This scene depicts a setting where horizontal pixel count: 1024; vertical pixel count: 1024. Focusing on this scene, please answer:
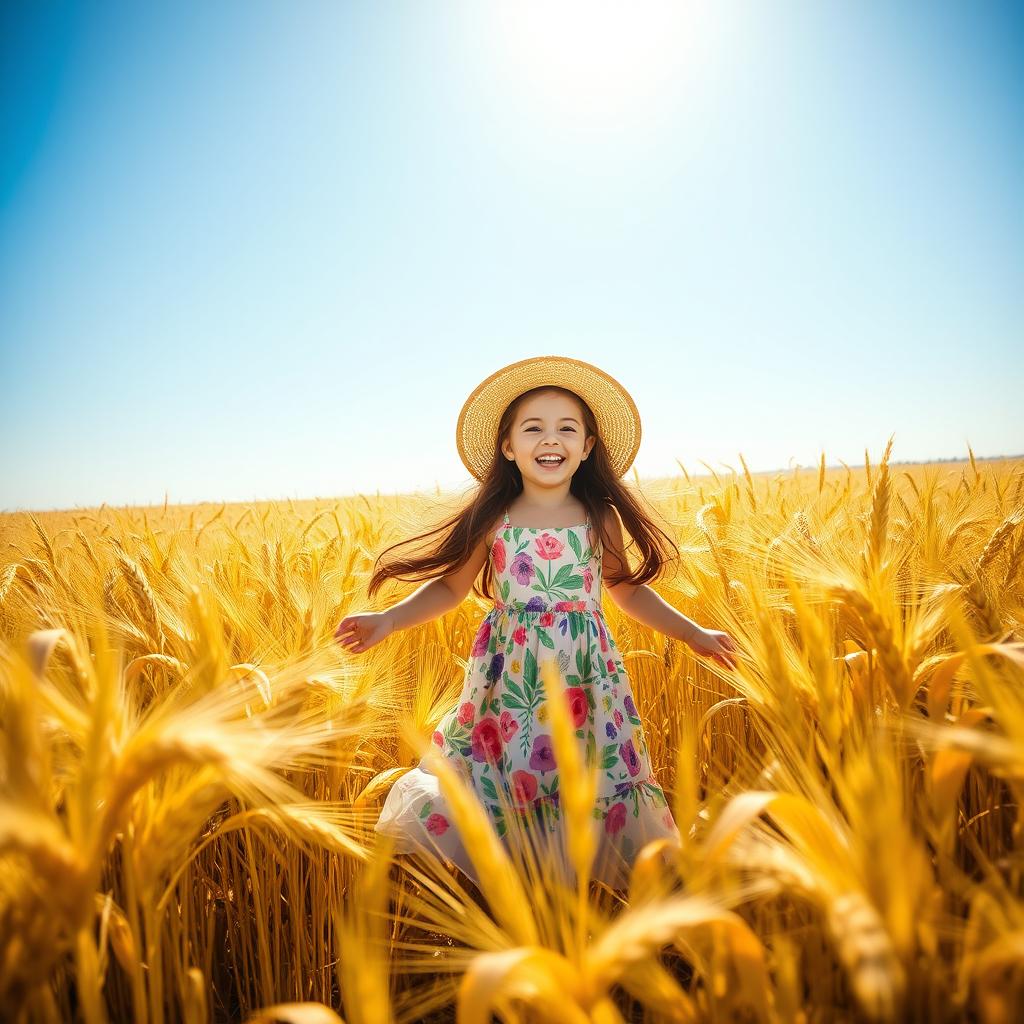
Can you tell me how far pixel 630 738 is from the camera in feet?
4.77

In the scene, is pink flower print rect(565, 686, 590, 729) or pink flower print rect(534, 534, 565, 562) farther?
pink flower print rect(534, 534, 565, 562)

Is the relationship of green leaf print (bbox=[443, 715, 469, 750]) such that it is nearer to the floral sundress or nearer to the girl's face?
the floral sundress

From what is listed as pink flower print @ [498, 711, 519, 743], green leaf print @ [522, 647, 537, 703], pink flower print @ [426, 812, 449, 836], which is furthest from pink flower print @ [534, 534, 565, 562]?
pink flower print @ [426, 812, 449, 836]

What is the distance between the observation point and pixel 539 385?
1773 millimetres

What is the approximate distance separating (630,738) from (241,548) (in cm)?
173

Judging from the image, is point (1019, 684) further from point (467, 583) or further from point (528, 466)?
point (467, 583)

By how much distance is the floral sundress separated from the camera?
4.28 ft

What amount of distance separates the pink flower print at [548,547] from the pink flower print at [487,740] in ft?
1.47

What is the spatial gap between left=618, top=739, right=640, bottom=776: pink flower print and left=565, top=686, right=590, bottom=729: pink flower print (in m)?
0.11

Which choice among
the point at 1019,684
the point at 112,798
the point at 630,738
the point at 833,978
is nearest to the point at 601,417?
the point at 630,738

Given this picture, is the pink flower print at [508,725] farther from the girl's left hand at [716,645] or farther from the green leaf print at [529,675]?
the girl's left hand at [716,645]

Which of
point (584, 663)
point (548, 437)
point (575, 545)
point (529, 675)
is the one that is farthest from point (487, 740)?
point (548, 437)

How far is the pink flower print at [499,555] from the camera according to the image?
64.1 inches

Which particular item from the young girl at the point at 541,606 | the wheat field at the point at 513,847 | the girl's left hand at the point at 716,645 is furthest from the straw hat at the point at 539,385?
the girl's left hand at the point at 716,645
